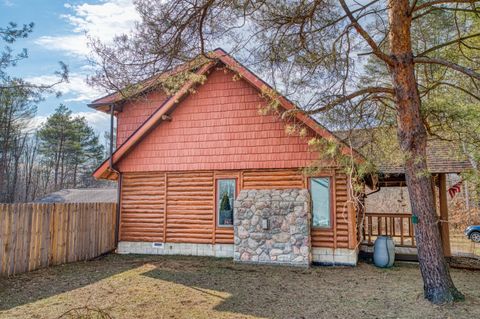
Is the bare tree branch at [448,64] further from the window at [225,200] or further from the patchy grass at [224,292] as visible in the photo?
the window at [225,200]

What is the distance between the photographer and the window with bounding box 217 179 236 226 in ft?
33.0

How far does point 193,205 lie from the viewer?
10359 mm

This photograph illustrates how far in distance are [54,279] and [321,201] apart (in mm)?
6535

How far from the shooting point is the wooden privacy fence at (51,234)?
24.1ft

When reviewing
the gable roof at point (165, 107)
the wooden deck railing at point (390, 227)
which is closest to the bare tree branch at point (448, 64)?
the gable roof at point (165, 107)

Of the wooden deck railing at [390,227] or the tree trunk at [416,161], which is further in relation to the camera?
the wooden deck railing at [390,227]

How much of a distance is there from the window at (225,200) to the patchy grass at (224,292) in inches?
52.3

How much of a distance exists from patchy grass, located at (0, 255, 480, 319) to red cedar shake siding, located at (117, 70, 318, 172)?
283 centimetres

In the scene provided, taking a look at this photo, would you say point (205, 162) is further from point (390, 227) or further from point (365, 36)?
point (390, 227)

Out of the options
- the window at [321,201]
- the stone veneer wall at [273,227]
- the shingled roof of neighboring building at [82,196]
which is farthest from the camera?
the shingled roof of neighboring building at [82,196]

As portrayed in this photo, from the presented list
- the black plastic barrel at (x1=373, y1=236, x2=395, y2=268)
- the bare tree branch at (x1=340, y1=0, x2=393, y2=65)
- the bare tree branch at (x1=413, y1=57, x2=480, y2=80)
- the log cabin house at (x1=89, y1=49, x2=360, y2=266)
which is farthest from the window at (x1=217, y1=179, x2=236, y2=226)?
the bare tree branch at (x1=413, y1=57, x2=480, y2=80)

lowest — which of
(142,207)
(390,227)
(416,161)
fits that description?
(390,227)

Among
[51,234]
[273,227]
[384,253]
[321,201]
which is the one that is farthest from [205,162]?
[384,253]

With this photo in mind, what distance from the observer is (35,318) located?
4992 millimetres
